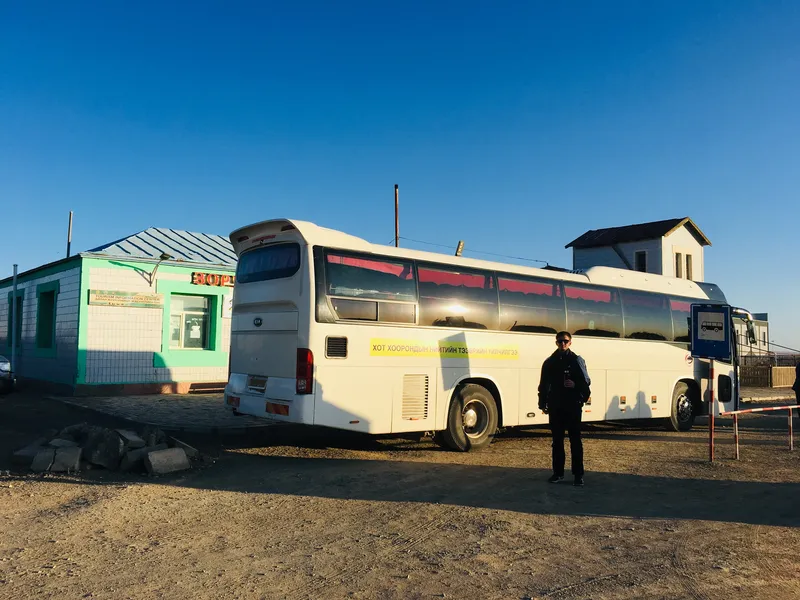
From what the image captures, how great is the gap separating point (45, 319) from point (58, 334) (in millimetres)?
2690

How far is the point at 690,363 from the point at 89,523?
40.6 ft

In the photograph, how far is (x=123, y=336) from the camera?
1775 centimetres

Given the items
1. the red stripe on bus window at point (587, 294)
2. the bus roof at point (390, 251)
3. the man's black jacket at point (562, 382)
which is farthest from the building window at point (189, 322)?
the man's black jacket at point (562, 382)

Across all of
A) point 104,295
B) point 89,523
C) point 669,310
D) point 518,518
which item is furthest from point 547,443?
point 104,295

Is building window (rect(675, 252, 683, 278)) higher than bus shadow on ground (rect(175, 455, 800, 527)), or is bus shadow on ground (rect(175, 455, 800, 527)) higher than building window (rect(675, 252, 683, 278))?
building window (rect(675, 252, 683, 278))

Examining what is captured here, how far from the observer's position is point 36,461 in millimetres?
8109

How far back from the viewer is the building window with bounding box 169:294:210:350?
19016 mm

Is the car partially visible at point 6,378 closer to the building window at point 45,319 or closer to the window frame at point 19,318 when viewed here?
the building window at point 45,319

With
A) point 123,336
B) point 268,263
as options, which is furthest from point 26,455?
point 123,336

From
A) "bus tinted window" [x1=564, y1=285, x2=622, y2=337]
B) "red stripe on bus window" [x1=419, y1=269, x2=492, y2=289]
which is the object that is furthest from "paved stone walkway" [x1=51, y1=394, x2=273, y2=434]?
"bus tinted window" [x1=564, y1=285, x2=622, y2=337]

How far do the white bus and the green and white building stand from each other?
8.95 metres

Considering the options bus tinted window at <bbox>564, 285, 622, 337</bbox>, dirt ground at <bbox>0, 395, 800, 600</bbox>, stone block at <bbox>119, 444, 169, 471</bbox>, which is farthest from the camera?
bus tinted window at <bbox>564, 285, 622, 337</bbox>

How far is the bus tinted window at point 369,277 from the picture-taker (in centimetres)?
884

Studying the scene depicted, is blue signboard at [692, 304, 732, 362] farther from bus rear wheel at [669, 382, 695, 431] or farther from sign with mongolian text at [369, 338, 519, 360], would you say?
bus rear wheel at [669, 382, 695, 431]
